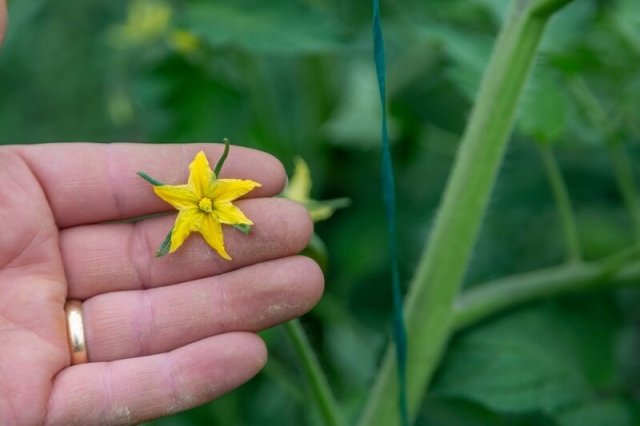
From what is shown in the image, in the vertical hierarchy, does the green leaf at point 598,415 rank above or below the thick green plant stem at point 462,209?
below

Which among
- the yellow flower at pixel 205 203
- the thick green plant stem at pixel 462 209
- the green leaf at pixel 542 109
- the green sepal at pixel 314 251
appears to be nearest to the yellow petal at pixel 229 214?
the yellow flower at pixel 205 203

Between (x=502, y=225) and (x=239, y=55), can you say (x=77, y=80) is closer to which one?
(x=239, y=55)

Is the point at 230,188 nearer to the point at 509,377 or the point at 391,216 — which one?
the point at 391,216

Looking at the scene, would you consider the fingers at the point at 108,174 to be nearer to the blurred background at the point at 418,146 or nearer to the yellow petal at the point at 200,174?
the yellow petal at the point at 200,174

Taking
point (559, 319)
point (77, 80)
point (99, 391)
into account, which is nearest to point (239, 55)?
point (559, 319)

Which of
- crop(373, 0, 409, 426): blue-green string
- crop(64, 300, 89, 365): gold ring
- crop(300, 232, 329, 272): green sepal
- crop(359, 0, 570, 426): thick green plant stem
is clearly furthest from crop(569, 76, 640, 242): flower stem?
crop(64, 300, 89, 365): gold ring

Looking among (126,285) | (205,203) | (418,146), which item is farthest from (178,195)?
(418,146)

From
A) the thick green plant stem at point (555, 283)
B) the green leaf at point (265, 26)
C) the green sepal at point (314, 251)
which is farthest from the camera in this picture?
the green leaf at point (265, 26)

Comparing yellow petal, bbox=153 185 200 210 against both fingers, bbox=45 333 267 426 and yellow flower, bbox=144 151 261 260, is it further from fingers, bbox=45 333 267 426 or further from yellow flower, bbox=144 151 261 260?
fingers, bbox=45 333 267 426
